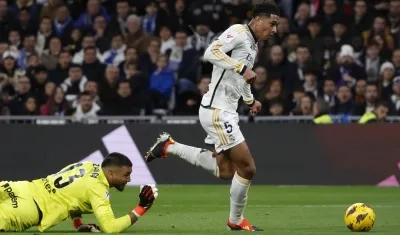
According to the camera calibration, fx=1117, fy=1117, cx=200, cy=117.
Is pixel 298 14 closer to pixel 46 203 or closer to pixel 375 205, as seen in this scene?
pixel 375 205

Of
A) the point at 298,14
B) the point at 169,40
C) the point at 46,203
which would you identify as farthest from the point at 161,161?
the point at 46,203

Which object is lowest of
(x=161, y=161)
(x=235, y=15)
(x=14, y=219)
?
(x=161, y=161)

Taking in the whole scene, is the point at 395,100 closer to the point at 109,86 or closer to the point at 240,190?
the point at 109,86

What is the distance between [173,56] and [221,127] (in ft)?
34.5

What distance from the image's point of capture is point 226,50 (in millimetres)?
11953

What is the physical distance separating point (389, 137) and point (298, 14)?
442cm

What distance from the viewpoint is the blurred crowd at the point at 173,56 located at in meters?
21.3

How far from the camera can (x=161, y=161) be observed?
66.6 feet

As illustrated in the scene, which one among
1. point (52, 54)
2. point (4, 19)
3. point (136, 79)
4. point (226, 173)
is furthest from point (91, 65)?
point (226, 173)

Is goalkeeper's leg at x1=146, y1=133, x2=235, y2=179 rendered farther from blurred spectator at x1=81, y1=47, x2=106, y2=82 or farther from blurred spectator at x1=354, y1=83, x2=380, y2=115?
blurred spectator at x1=81, y1=47, x2=106, y2=82

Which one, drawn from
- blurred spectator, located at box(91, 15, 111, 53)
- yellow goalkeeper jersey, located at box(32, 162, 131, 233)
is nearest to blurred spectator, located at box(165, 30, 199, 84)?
blurred spectator, located at box(91, 15, 111, 53)

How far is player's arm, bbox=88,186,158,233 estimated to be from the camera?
10844 millimetres

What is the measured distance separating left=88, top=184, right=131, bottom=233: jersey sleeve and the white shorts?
5.70 ft

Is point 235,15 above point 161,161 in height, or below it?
above
